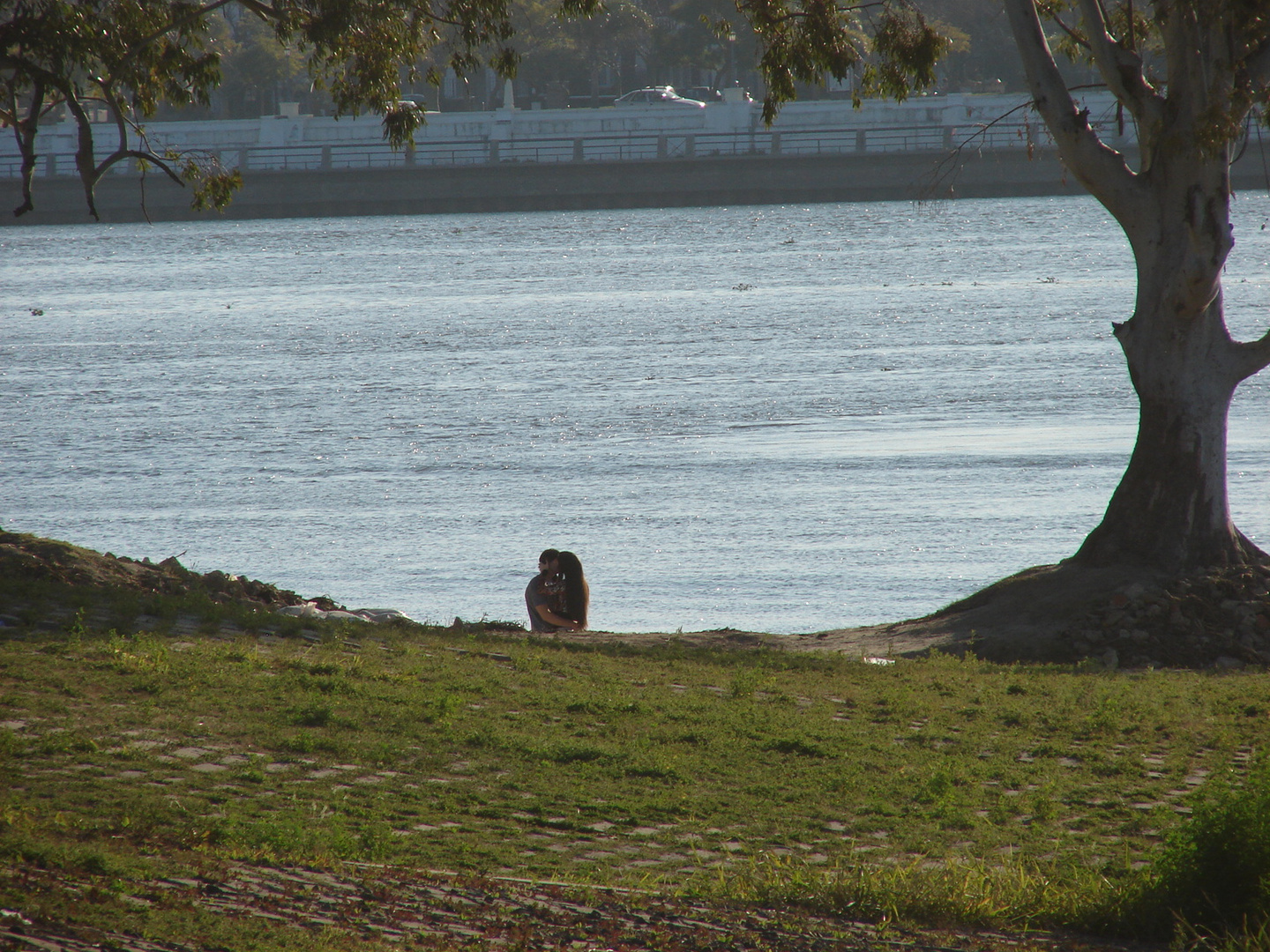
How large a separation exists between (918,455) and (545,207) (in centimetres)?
7087

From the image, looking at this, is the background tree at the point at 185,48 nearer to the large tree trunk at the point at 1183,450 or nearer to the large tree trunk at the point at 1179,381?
the large tree trunk at the point at 1179,381

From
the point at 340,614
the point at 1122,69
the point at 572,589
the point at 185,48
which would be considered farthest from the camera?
the point at 185,48

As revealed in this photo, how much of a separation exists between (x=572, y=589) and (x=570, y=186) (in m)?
78.4

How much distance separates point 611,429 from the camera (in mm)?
25500

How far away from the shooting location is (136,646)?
26.4 ft

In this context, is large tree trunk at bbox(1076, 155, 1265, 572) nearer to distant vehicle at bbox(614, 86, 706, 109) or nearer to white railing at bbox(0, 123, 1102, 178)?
white railing at bbox(0, 123, 1102, 178)

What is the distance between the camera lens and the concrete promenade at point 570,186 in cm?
8638

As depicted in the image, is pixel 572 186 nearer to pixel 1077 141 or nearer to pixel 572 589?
pixel 1077 141

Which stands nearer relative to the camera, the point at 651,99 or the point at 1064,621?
the point at 1064,621

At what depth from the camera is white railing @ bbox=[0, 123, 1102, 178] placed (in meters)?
86.9

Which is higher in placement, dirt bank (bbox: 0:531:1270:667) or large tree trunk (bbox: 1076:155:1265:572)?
large tree trunk (bbox: 1076:155:1265:572)

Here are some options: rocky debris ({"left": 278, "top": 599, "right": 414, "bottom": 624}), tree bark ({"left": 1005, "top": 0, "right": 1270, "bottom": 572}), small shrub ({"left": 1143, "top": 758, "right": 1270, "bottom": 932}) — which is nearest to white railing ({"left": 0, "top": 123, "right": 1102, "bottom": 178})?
tree bark ({"left": 1005, "top": 0, "right": 1270, "bottom": 572})

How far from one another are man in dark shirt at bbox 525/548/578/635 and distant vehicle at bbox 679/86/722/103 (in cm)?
9031

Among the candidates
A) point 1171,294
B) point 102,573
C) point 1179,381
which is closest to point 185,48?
point 102,573
